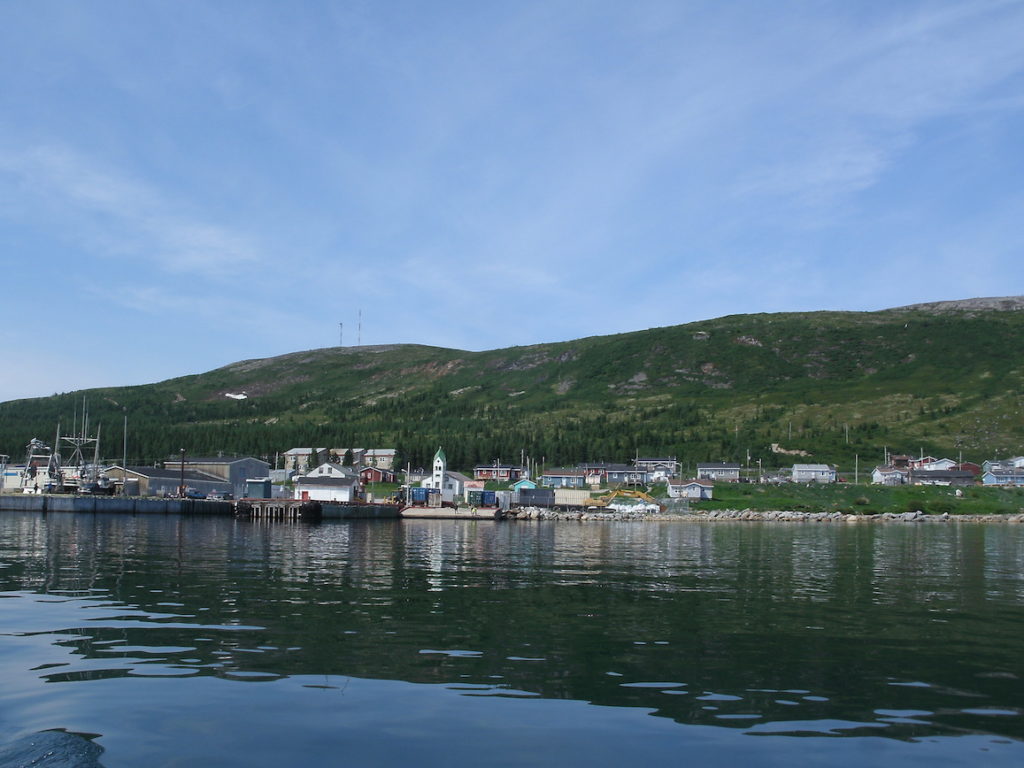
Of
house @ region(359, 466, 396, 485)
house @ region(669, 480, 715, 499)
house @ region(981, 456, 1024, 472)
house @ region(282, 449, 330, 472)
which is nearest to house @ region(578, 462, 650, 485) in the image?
house @ region(669, 480, 715, 499)

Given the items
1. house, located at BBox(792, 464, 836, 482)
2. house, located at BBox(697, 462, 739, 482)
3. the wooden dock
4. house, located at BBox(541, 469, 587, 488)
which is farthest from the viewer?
house, located at BBox(541, 469, 587, 488)

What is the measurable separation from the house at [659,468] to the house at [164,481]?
79883 mm

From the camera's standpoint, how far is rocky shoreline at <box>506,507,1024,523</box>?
115 m

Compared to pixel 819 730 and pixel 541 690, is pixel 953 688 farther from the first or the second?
pixel 541 690

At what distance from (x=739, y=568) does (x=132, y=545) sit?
34483 mm

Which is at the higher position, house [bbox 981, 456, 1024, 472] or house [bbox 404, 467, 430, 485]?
house [bbox 981, 456, 1024, 472]

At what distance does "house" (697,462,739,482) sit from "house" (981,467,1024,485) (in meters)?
46.3

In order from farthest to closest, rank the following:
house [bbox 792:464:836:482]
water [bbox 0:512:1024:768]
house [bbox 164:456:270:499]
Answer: house [bbox 792:464:836:482] → house [bbox 164:456:270:499] → water [bbox 0:512:1024:768]

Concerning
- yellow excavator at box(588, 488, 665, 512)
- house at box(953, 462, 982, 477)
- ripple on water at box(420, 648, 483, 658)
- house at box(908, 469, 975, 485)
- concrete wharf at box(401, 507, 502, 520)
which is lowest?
concrete wharf at box(401, 507, 502, 520)

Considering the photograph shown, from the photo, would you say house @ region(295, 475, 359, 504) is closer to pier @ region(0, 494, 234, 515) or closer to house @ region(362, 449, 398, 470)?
pier @ region(0, 494, 234, 515)

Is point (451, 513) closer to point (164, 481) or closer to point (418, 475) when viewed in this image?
point (164, 481)

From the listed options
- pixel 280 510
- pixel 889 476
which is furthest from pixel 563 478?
pixel 280 510

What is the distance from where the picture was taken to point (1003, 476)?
15912 centimetres

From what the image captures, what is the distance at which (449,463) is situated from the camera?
184m
